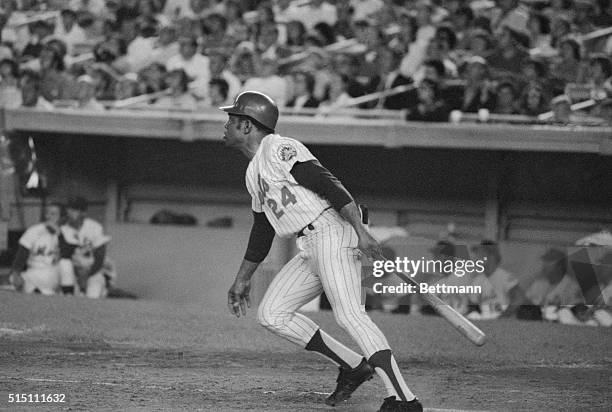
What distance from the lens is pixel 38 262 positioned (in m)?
10.5

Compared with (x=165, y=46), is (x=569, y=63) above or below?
above

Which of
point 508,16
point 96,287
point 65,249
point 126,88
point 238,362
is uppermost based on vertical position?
point 508,16

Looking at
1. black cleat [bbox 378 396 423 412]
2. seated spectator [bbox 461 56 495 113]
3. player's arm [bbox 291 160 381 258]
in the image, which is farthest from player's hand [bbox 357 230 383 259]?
seated spectator [bbox 461 56 495 113]

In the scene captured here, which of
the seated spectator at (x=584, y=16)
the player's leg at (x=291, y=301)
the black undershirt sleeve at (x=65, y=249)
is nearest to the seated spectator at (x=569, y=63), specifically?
the seated spectator at (x=584, y=16)

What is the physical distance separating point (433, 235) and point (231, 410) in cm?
756

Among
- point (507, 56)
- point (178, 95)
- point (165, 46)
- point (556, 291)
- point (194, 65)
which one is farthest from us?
point (165, 46)

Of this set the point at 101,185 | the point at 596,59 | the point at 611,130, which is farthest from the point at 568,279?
the point at 101,185

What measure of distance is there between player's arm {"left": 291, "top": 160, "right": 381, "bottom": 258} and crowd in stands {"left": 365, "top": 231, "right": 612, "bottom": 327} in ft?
15.0

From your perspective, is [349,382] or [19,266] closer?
[349,382]

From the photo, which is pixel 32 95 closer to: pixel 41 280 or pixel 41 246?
pixel 41 246

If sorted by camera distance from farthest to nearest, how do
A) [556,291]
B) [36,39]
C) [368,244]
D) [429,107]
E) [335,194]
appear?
[36,39] → [429,107] → [556,291] → [335,194] → [368,244]

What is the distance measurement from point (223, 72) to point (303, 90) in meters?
1.06

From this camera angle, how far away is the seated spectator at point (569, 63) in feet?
35.1

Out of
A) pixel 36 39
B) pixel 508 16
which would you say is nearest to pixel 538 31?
pixel 508 16
